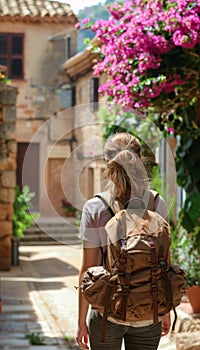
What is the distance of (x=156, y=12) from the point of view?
624 centimetres

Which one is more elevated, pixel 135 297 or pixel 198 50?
pixel 198 50

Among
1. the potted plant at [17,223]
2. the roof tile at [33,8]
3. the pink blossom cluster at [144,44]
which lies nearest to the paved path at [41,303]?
the potted plant at [17,223]

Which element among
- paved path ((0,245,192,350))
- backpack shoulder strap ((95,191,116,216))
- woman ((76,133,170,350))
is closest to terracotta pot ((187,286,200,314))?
paved path ((0,245,192,350))

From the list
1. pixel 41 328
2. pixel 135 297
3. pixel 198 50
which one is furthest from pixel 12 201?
pixel 135 297

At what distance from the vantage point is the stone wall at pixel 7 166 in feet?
38.5

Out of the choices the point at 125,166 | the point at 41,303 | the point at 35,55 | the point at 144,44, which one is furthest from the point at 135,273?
the point at 35,55

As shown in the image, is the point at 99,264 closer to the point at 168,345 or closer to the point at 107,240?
the point at 107,240

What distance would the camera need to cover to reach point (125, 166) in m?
3.14

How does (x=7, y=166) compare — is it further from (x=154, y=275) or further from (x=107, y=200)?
(x=154, y=275)

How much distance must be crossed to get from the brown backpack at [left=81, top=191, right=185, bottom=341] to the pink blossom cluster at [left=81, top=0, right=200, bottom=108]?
2973 millimetres

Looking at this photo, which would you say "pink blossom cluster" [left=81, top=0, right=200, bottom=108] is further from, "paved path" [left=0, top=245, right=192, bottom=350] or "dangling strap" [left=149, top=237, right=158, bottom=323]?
"dangling strap" [left=149, top=237, right=158, bottom=323]

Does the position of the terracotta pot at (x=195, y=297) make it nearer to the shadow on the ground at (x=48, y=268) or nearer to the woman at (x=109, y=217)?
the woman at (x=109, y=217)

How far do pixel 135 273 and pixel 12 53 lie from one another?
17.8 metres

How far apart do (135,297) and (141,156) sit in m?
Result: 0.58
